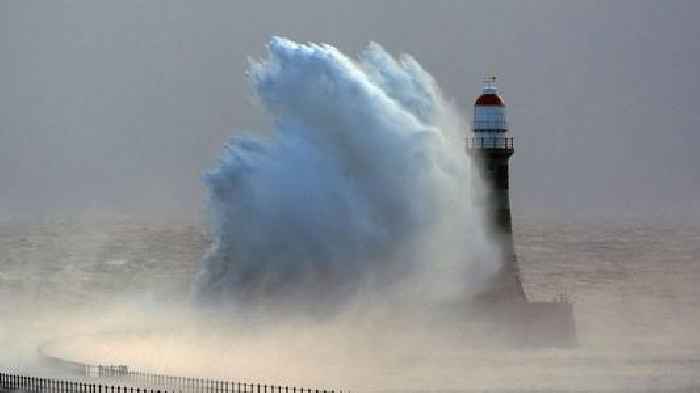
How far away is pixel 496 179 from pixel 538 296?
3550 cm

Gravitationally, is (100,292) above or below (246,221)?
above

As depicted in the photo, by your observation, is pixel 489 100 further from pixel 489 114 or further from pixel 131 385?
pixel 131 385

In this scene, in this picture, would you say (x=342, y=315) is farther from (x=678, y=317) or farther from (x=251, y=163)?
(x=678, y=317)

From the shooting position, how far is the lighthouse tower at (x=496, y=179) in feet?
216

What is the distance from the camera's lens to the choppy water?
59438mm

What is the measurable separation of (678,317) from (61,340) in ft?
115

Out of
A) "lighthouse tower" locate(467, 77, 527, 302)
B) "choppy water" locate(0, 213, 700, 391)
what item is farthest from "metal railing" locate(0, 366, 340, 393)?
"lighthouse tower" locate(467, 77, 527, 302)

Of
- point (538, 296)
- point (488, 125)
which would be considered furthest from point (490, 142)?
point (538, 296)

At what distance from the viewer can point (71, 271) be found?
131875mm

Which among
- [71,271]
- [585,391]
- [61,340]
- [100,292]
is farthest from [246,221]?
[71,271]

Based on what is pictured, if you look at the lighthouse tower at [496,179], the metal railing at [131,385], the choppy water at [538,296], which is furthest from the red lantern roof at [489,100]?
the metal railing at [131,385]

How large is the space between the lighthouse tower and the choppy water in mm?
2757

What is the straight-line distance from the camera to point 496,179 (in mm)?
65688

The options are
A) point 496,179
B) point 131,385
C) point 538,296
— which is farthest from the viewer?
point 538,296
